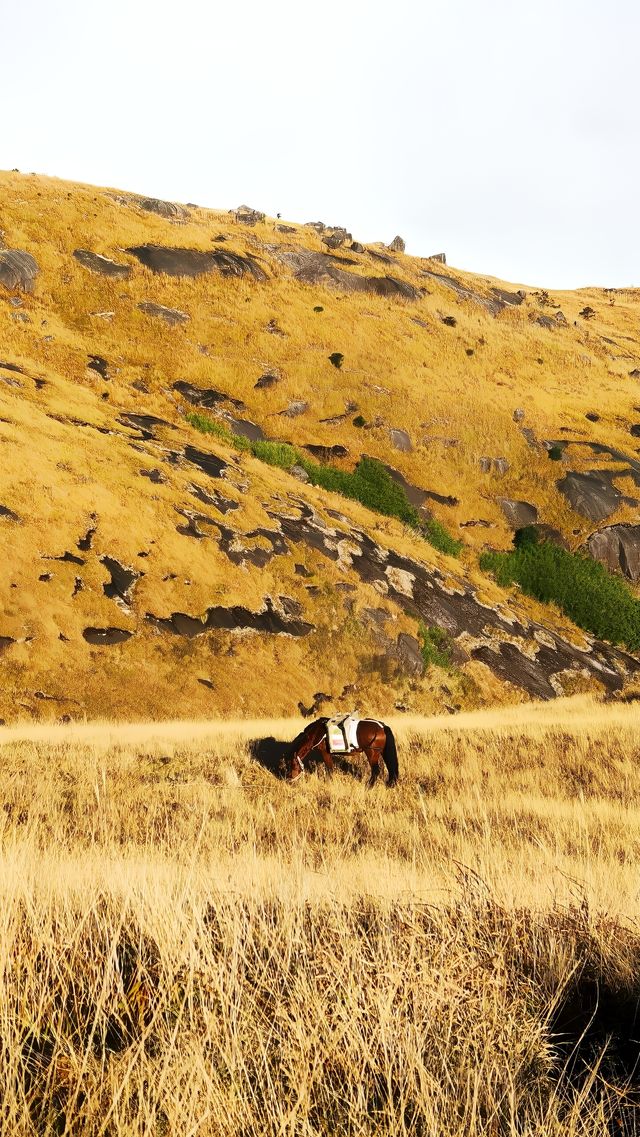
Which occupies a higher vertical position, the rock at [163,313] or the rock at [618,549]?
the rock at [163,313]

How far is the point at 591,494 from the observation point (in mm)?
44812

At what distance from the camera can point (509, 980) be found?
3.72 meters

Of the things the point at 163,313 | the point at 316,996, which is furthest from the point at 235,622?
the point at 163,313

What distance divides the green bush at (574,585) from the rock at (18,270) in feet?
117

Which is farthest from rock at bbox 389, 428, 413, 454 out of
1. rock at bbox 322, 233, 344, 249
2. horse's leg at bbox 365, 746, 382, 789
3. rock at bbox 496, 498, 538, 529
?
horse's leg at bbox 365, 746, 382, 789

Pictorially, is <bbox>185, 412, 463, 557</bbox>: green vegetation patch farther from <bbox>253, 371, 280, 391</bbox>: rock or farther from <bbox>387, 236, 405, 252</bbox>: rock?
<bbox>387, 236, 405, 252</bbox>: rock

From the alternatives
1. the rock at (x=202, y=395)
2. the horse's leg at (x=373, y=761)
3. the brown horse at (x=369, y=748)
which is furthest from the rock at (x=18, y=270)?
the horse's leg at (x=373, y=761)

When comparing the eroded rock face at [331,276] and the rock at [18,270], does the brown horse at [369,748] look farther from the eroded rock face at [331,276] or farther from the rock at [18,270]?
the eroded rock face at [331,276]

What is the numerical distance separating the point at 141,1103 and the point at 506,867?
11.2ft

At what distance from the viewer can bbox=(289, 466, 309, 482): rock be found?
39.9 meters

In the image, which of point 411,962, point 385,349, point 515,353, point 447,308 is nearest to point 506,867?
point 411,962

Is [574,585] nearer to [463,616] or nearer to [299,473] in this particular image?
[463,616]

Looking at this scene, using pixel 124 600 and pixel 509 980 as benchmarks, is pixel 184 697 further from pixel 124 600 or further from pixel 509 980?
pixel 509 980

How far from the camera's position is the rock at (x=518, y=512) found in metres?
44.7
